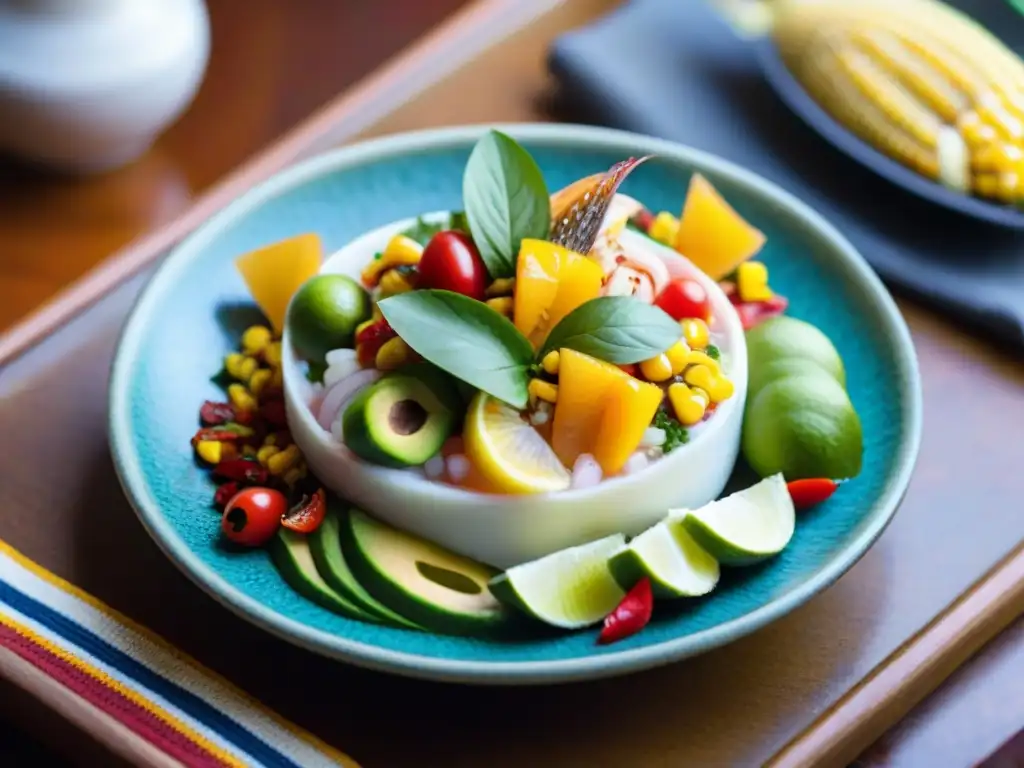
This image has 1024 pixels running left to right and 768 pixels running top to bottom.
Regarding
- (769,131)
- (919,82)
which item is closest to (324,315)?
(769,131)

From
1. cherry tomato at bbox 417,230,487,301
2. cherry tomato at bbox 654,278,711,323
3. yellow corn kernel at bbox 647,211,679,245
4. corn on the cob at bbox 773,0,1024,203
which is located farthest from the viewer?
corn on the cob at bbox 773,0,1024,203

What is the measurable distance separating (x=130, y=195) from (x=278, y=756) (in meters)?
1.39

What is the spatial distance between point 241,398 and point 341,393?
0.22 m

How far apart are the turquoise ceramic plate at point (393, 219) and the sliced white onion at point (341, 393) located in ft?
0.65

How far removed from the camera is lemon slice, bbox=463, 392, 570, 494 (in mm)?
1595

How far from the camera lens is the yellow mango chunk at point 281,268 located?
1.94 meters

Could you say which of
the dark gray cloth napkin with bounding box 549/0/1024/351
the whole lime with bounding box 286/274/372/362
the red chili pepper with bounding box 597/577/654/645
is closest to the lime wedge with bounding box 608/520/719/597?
the red chili pepper with bounding box 597/577/654/645

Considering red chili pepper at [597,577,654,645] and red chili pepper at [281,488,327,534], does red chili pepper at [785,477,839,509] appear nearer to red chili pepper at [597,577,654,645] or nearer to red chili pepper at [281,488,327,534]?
red chili pepper at [597,577,654,645]

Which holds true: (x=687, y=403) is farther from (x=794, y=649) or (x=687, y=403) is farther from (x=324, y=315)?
(x=324, y=315)

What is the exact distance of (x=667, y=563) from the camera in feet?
5.12

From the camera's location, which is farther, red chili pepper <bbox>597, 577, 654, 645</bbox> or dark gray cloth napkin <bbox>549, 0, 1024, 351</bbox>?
dark gray cloth napkin <bbox>549, 0, 1024, 351</bbox>

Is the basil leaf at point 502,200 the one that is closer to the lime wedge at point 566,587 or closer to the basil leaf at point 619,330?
the basil leaf at point 619,330

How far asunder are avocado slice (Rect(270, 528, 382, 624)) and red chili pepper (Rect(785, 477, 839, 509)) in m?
0.60

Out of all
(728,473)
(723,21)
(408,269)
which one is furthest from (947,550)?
(723,21)
